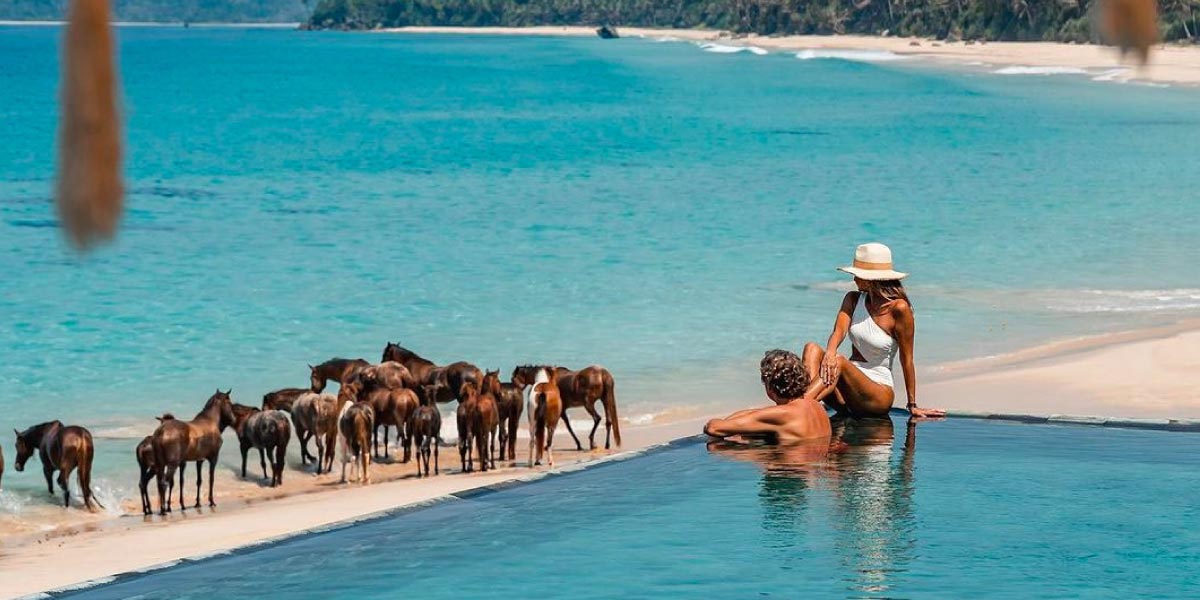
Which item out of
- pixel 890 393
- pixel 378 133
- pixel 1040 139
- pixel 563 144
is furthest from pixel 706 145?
pixel 890 393

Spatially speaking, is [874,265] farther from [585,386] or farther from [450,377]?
[450,377]

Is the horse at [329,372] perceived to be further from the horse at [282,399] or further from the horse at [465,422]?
the horse at [465,422]

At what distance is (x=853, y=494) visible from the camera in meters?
9.97

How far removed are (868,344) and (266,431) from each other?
4392mm

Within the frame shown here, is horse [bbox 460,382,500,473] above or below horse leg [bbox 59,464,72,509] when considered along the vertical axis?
above

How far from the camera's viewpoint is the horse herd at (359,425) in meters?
11.6

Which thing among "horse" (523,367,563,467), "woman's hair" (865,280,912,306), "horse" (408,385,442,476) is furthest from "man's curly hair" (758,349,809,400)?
"horse" (408,385,442,476)

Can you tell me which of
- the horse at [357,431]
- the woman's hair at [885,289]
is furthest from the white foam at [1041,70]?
the horse at [357,431]

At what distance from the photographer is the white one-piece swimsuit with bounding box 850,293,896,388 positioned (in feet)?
37.9

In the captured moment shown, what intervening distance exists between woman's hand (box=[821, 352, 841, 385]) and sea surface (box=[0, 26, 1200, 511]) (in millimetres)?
4864

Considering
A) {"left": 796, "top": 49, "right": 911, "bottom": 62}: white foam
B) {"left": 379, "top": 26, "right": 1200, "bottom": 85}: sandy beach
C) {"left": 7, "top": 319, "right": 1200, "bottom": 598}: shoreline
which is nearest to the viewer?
{"left": 7, "top": 319, "right": 1200, "bottom": 598}: shoreline

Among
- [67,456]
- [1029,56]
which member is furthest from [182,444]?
[1029,56]

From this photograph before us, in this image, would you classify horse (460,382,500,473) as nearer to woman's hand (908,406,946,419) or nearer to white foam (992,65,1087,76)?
woman's hand (908,406,946,419)

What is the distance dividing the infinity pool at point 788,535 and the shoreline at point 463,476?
59 centimetres
